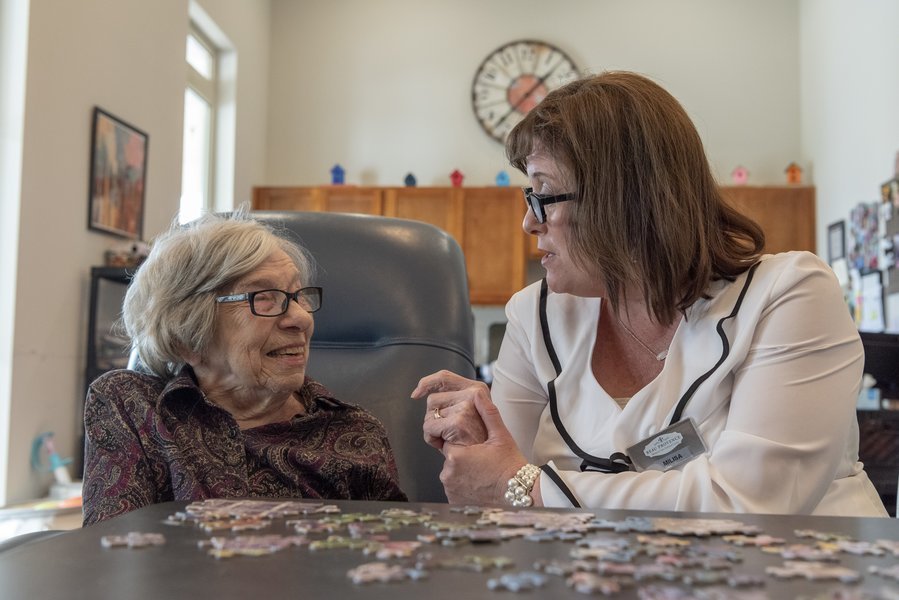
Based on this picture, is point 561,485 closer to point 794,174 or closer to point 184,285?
point 184,285

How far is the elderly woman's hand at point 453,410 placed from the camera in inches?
56.4

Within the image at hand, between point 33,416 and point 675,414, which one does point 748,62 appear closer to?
point 33,416

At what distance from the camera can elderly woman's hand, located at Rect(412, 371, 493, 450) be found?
143cm

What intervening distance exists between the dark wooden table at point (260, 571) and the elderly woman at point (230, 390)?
0.70 m

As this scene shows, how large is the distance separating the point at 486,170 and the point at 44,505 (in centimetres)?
470

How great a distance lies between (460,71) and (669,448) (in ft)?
22.4

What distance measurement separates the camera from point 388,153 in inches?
308

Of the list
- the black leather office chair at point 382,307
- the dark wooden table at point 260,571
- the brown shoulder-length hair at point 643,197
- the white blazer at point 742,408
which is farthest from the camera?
the black leather office chair at point 382,307

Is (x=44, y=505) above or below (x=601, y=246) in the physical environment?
below

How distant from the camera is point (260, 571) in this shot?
Answer: 62cm

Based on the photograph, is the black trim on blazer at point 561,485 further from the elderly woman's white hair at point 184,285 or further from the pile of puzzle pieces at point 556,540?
the elderly woman's white hair at point 184,285

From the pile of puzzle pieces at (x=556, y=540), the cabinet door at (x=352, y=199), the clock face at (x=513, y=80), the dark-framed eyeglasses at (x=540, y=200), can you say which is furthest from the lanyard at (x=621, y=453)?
the clock face at (x=513, y=80)

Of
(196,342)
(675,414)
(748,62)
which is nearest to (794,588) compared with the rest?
(675,414)

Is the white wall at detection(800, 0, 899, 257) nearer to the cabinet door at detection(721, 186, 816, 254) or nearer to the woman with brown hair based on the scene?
the cabinet door at detection(721, 186, 816, 254)
